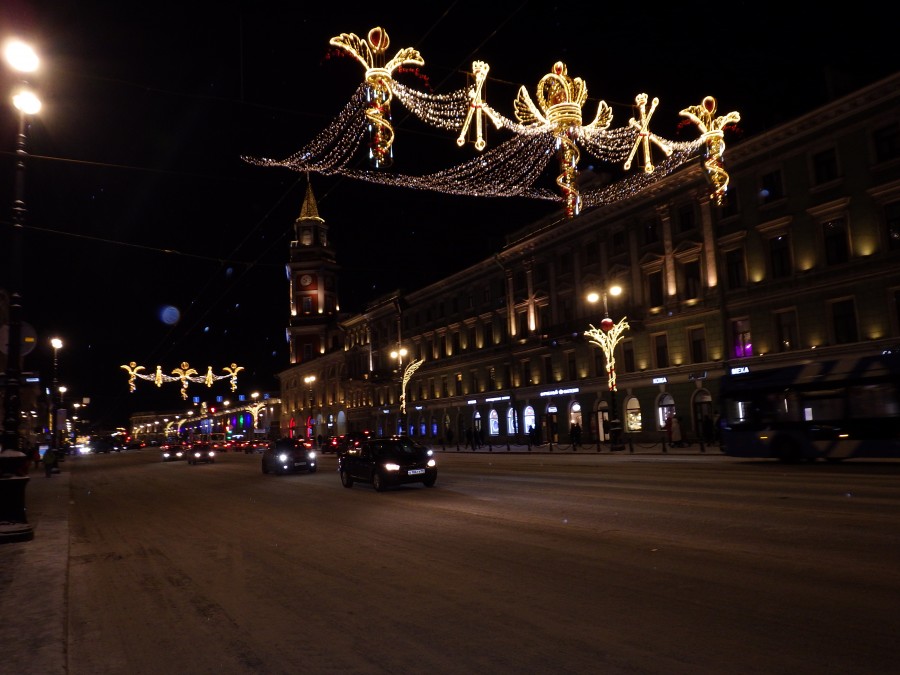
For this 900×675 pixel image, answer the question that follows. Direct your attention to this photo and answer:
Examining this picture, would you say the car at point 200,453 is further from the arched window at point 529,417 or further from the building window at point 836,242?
the building window at point 836,242

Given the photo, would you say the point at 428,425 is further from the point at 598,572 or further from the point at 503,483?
the point at 598,572

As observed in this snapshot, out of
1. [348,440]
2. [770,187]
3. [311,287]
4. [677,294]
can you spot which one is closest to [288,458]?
[348,440]

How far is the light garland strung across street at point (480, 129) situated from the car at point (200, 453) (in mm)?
31614

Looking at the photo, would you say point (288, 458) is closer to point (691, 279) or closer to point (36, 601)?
point (36, 601)

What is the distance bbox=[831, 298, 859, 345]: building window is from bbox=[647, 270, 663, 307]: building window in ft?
34.3

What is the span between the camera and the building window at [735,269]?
35438mm

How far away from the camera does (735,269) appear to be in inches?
1420

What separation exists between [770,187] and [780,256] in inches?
135

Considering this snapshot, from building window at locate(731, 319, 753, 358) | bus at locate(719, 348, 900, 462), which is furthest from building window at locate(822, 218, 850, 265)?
bus at locate(719, 348, 900, 462)

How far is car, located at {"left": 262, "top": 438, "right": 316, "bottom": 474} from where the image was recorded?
28391 millimetres

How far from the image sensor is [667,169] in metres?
36.4

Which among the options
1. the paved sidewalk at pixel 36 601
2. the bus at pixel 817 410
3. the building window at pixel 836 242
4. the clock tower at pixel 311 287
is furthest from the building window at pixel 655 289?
the clock tower at pixel 311 287

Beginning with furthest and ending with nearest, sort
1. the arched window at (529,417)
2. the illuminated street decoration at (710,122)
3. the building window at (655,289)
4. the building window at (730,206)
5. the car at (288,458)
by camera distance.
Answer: the arched window at (529,417), the building window at (655,289), the building window at (730,206), the car at (288,458), the illuminated street decoration at (710,122)

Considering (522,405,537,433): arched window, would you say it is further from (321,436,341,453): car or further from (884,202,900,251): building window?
(884,202,900,251): building window
